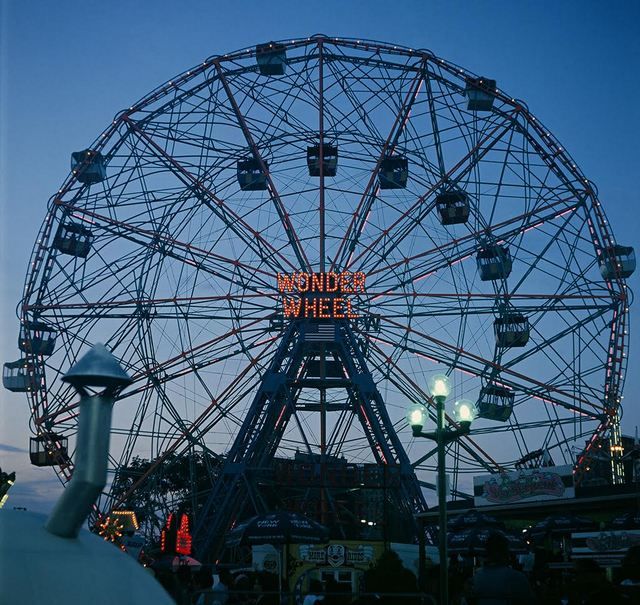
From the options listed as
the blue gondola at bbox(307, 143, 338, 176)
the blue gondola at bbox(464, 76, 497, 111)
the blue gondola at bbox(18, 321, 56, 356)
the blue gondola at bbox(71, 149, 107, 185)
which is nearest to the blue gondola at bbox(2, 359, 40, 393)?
the blue gondola at bbox(18, 321, 56, 356)

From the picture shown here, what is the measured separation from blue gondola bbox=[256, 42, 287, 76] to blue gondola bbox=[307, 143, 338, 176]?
3.06m

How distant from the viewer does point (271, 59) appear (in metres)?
32.3

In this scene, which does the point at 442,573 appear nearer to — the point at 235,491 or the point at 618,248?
the point at 235,491

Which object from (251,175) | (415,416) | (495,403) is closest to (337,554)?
(415,416)

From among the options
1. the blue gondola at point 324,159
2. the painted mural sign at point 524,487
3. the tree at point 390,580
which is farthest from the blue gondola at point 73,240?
the tree at point 390,580

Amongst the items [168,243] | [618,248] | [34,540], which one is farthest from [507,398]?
[34,540]

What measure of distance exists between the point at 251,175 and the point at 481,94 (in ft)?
27.1

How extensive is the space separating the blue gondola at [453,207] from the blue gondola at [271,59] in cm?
723

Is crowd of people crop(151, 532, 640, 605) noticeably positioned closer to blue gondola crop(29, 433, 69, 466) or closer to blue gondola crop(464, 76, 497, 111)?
blue gondola crop(29, 433, 69, 466)

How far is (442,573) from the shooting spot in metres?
11.9

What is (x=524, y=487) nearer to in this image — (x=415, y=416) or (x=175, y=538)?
(x=415, y=416)

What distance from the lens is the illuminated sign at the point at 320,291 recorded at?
29.6 meters

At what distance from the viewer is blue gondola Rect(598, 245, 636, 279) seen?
29891 millimetres

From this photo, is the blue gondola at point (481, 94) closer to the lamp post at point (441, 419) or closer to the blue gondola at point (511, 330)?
the blue gondola at point (511, 330)
